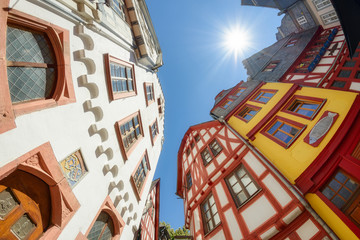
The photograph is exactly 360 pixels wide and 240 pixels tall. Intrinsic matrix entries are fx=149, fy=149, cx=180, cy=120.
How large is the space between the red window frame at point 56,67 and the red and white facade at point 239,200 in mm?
7556

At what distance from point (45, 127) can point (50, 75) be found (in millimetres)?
1422

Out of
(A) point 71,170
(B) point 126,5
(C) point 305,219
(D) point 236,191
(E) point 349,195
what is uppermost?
(B) point 126,5

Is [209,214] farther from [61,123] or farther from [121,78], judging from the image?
[121,78]

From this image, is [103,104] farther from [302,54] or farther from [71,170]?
[302,54]

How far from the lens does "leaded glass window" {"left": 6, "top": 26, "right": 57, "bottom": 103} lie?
116 inches

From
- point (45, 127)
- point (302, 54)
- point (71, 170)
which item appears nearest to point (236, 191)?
point (71, 170)

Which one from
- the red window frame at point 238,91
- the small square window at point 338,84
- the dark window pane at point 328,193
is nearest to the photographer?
the dark window pane at point 328,193

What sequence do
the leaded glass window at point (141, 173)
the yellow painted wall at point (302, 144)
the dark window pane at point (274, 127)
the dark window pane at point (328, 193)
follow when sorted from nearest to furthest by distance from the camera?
1. the dark window pane at point (328, 193)
2. the yellow painted wall at point (302, 144)
3. the leaded glass window at point (141, 173)
4. the dark window pane at point (274, 127)

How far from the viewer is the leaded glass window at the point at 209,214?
756cm

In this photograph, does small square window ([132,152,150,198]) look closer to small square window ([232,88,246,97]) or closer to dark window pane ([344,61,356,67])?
small square window ([232,88,246,97])

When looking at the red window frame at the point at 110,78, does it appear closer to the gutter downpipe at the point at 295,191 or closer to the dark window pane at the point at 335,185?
the gutter downpipe at the point at 295,191

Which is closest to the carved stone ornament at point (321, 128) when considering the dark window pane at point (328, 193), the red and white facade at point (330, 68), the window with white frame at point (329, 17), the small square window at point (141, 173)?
the dark window pane at point (328, 193)

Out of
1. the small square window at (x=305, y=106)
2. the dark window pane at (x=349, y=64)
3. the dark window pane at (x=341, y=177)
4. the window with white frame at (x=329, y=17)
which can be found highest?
the window with white frame at (x=329, y=17)

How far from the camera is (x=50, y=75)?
12.3 ft
